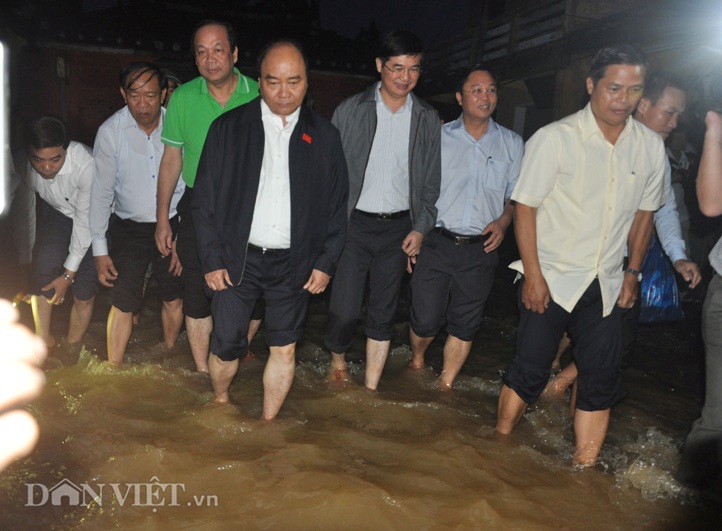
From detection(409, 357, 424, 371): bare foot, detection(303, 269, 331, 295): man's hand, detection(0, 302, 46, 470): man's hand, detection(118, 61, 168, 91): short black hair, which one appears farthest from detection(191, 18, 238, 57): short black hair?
detection(409, 357, 424, 371): bare foot

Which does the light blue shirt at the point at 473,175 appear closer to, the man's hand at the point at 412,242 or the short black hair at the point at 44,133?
the man's hand at the point at 412,242

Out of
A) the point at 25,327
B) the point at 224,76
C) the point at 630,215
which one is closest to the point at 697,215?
the point at 630,215

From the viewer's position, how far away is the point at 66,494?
3023 mm

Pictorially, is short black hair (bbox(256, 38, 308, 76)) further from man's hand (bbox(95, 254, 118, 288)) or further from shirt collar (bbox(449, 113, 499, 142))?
man's hand (bbox(95, 254, 118, 288))

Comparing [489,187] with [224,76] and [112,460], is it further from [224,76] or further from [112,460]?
[112,460]

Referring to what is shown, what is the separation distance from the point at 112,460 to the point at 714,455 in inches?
126

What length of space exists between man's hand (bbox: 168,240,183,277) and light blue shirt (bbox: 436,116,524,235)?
196cm

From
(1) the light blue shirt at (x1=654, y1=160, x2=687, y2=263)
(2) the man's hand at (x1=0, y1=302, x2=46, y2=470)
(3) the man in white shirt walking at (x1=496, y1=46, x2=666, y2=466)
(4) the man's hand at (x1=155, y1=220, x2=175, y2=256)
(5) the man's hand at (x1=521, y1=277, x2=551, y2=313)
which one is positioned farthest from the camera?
(4) the man's hand at (x1=155, y1=220, x2=175, y2=256)

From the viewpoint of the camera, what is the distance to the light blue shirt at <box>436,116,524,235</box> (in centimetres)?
442

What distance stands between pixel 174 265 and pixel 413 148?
197cm

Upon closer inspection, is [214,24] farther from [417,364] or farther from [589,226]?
[417,364]

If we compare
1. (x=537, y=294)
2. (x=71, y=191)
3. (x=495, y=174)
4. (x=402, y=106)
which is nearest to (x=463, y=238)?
(x=495, y=174)

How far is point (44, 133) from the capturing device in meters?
4.28

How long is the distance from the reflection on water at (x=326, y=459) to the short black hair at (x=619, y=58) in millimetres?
2228
